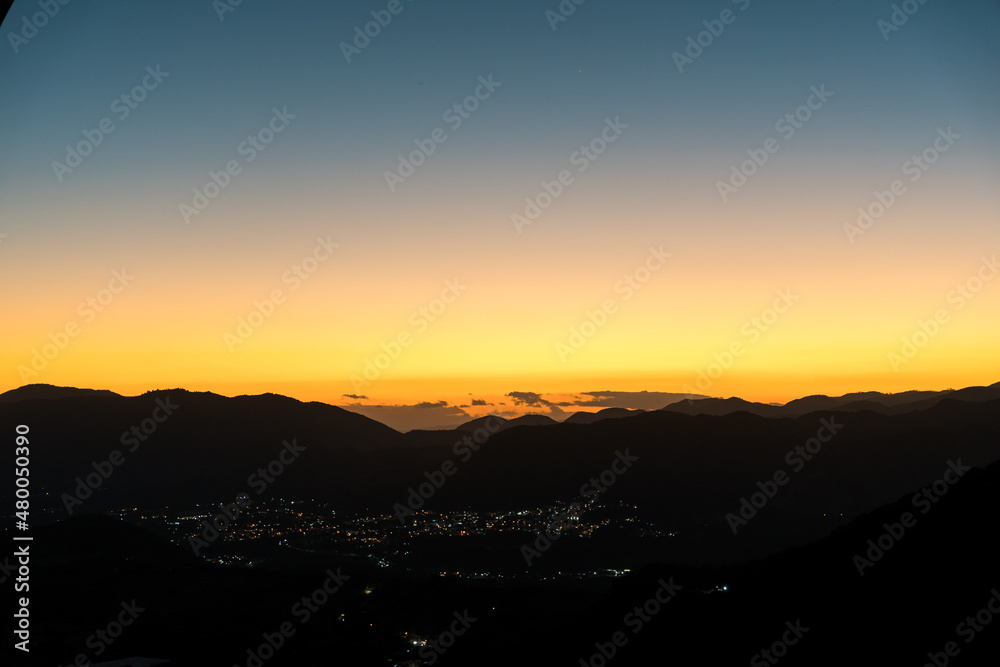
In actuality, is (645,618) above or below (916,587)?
below

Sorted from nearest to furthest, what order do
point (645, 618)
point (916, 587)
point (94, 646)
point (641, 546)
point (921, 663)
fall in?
point (921, 663) → point (916, 587) → point (645, 618) → point (94, 646) → point (641, 546)

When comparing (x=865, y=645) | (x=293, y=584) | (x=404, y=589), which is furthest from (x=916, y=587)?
(x=293, y=584)

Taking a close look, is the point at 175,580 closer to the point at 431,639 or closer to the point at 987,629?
the point at 431,639

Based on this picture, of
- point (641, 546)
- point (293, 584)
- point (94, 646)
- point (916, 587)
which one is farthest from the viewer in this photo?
point (641, 546)

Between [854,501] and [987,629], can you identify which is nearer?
[987,629]

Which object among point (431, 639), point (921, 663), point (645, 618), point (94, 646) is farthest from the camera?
point (431, 639)

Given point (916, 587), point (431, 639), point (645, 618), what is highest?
point (916, 587)

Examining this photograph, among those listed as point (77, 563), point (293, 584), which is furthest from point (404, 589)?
point (77, 563)

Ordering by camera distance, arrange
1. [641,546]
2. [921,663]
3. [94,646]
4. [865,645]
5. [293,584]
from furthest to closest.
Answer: [641,546], [293,584], [94,646], [865,645], [921,663]

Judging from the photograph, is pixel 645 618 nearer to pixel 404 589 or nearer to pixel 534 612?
pixel 534 612
